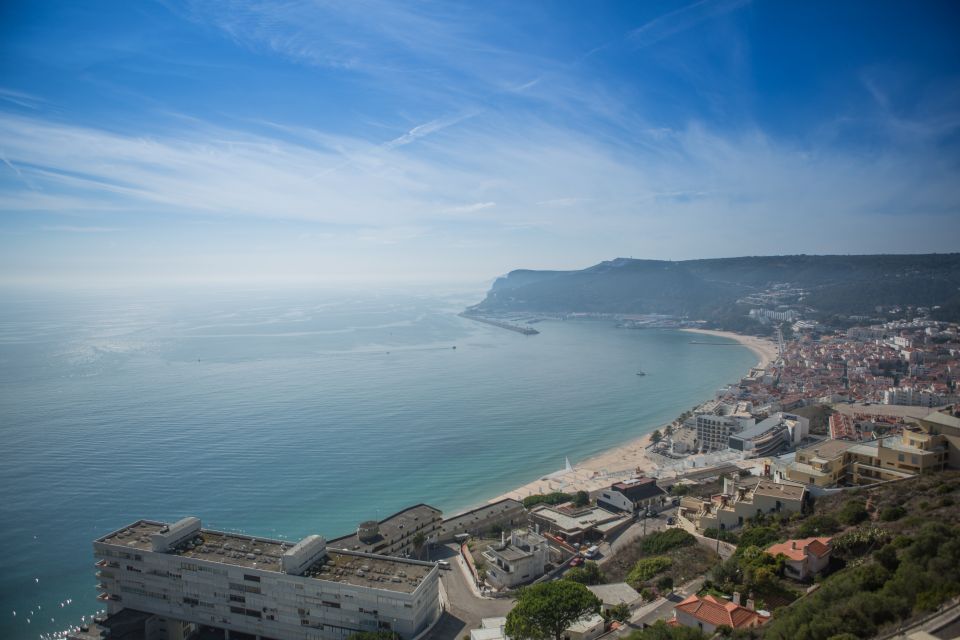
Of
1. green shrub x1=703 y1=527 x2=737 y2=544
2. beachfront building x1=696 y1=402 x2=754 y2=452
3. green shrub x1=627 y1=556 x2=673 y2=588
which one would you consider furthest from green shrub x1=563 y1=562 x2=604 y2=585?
beachfront building x1=696 y1=402 x2=754 y2=452

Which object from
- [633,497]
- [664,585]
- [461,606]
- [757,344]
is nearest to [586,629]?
[664,585]

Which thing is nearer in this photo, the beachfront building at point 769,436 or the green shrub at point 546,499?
the green shrub at point 546,499

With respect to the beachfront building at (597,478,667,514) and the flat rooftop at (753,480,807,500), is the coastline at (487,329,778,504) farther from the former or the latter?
the flat rooftop at (753,480,807,500)

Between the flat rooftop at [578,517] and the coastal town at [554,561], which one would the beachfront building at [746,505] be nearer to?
the coastal town at [554,561]

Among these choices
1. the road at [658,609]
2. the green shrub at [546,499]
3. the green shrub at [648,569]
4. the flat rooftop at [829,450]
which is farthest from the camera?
the green shrub at [546,499]

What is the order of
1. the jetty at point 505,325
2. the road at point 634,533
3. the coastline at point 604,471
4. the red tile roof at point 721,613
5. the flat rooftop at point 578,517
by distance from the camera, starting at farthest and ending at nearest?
the jetty at point 505,325, the coastline at point 604,471, the flat rooftop at point 578,517, the road at point 634,533, the red tile roof at point 721,613

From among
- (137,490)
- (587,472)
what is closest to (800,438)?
(587,472)

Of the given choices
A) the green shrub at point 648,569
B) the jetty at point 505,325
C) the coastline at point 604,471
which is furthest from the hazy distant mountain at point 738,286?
the green shrub at point 648,569

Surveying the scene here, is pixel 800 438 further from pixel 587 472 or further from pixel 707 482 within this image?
pixel 587 472
